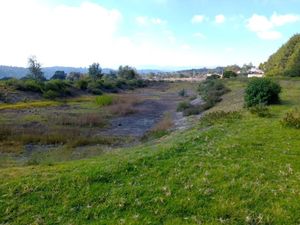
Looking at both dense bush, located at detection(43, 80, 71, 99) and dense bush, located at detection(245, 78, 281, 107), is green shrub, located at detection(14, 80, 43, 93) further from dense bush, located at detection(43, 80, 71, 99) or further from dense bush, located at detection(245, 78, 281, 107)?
dense bush, located at detection(245, 78, 281, 107)

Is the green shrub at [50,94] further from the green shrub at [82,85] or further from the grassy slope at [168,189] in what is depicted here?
the grassy slope at [168,189]

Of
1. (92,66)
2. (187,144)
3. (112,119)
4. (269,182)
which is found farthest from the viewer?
(92,66)

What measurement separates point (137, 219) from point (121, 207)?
846 mm

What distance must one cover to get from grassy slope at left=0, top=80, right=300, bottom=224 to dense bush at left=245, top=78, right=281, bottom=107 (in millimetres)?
15827

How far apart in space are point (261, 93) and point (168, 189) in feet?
72.8

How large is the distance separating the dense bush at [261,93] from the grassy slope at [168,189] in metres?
15.8

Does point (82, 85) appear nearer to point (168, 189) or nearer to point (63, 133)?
point (63, 133)

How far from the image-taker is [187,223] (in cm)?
794

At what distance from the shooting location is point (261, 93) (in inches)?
1182

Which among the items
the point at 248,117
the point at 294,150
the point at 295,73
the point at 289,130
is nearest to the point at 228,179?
the point at 294,150

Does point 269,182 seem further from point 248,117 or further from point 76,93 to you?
point 76,93

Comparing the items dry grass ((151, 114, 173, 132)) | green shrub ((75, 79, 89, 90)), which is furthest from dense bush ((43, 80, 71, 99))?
dry grass ((151, 114, 173, 132))

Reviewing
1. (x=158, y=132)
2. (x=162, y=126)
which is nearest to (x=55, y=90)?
(x=162, y=126)

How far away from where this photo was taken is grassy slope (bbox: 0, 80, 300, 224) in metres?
8.46
